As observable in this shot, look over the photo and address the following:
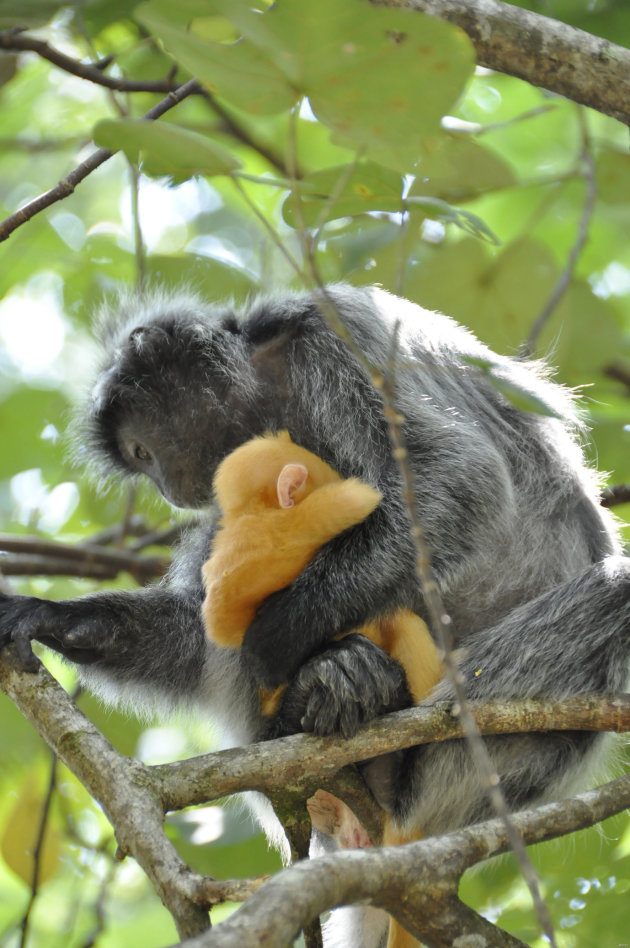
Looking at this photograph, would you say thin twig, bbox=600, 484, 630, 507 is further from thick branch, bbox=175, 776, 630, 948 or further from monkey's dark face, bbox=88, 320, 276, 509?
thick branch, bbox=175, 776, 630, 948

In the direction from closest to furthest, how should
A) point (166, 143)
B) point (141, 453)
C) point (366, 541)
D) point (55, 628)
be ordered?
1. point (166, 143)
2. point (366, 541)
3. point (55, 628)
4. point (141, 453)

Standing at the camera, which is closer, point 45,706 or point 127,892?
point 45,706

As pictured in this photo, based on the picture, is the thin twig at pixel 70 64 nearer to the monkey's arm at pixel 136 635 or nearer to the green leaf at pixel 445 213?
the green leaf at pixel 445 213

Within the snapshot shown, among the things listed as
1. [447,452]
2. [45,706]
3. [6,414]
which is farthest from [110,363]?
[45,706]

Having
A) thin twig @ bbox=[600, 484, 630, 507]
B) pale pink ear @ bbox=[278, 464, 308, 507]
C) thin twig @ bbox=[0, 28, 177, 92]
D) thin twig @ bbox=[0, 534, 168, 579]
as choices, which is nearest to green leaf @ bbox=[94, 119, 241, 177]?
pale pink ear @ bbox=[278, 464, 308, 507]

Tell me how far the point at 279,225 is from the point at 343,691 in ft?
12.3

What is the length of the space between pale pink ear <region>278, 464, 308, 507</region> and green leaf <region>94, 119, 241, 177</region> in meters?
0.84

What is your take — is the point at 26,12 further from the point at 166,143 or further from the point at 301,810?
the point at 301,810

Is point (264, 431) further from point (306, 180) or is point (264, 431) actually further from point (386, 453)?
point (306, 180)

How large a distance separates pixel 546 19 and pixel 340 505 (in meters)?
1.61

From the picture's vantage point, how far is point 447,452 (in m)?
3.09

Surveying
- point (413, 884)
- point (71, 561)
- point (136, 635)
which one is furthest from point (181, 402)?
point (413, 884)

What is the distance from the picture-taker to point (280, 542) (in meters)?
2.72

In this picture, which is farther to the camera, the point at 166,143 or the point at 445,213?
the point at 445,213
